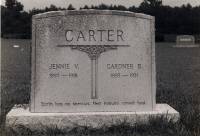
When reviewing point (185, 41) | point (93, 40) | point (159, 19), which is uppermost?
point (159, 19)

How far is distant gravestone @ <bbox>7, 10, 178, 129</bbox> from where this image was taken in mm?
6055

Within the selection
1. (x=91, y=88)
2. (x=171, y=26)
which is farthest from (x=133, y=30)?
(x=171, y=26)

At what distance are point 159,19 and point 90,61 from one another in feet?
175

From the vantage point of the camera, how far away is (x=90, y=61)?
6094 millimetres

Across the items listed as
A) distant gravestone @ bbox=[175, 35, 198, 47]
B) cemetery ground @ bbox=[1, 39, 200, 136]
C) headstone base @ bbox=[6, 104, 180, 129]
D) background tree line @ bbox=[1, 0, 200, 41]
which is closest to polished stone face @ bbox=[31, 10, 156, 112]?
headstone base @ bbox=[6, 104, 180, 129]

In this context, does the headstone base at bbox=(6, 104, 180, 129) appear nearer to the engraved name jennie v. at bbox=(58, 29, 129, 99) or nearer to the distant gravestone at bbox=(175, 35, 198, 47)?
the engraved name jennie v. at bbox=(58, 29, 129, 99)

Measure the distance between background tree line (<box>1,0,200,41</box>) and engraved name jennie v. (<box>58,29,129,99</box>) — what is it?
42.4 meters

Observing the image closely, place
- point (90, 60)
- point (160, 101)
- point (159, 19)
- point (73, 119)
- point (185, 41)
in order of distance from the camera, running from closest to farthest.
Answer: point (73, 119) → point (90, 60) → point (160, 101) → point (185, 41) → point (159, 19)

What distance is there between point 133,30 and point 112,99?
88 centimetres

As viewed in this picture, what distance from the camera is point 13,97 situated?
324 inches

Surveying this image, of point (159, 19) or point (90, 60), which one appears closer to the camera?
point (90, 60)

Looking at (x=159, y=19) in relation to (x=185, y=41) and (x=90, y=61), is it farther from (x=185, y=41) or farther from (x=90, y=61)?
(x=90, y=61)

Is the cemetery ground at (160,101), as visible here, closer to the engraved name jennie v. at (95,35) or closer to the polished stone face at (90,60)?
the polished stone face at (90,60)

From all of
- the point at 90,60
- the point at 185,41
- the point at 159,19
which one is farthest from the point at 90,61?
the point at 159,19
